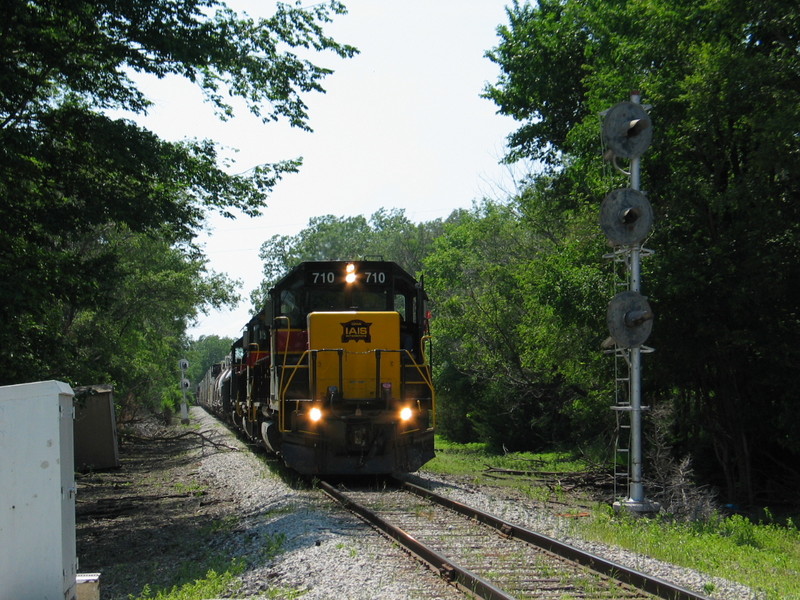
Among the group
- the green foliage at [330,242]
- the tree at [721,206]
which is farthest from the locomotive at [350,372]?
the green foliage at [330,242]

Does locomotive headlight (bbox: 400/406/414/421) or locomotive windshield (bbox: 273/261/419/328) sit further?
locomotive windshield (bbox: 273/261/419/328)

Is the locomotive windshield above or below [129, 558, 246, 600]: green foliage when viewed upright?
above

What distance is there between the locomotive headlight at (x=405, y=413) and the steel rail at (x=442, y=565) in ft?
9.57

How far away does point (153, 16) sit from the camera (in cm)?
1169

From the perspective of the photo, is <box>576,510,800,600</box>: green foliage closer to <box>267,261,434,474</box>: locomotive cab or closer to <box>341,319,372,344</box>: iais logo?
<box>267,261,434,474</box>: locomotive cab

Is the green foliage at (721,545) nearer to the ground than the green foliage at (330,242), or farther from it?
nearer to the ground

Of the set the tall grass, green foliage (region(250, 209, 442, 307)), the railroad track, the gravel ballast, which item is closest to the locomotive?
the gravel ballast

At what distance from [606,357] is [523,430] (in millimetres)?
13081

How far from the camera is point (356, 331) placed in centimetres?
1349

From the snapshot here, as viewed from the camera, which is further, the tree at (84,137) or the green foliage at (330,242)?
the green foliage at (330,242)

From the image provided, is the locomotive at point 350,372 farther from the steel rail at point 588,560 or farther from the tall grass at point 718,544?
the tall grass at point 718,544

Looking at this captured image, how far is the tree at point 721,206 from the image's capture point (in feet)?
42.8

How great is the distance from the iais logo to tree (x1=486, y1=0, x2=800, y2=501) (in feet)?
16.5

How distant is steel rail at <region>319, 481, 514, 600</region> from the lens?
6234 mm
